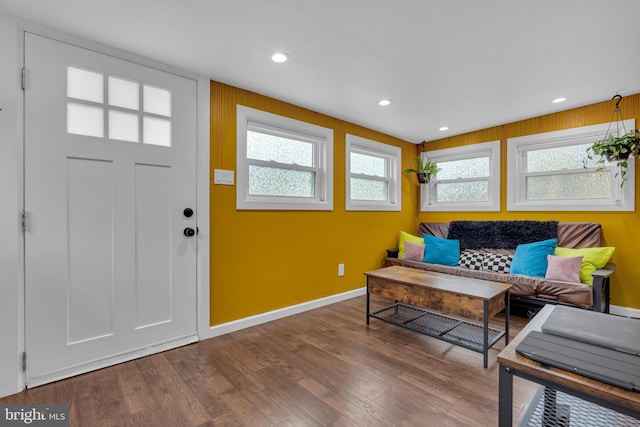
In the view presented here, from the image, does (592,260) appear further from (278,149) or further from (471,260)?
(278,149)

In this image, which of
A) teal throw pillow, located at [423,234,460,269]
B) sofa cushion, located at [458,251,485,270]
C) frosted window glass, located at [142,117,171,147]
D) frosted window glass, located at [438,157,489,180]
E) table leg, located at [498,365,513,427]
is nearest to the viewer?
table leg, located at [498,365,513,427]

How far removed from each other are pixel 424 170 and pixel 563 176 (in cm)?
165

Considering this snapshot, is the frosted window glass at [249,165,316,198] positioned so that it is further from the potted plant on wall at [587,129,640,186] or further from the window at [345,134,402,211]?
the potted plant on wall at [587,129,640,186]

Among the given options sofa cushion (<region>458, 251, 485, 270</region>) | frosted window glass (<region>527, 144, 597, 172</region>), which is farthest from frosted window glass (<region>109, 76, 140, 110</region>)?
frosted window glass (<region>527, 144, 597, 172</region>)

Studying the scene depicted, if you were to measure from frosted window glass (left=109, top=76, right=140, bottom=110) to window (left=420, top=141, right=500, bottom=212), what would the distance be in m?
3.99

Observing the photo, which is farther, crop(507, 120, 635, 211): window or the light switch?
crop(507, 120, 635, 211): window

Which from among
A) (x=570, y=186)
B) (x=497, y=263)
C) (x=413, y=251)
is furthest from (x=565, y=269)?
(x=413, y=251)

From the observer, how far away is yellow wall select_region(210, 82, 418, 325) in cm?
261

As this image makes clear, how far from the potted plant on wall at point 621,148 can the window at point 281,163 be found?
272 cm

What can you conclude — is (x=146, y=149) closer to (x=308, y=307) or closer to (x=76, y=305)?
(x=76, y=305)

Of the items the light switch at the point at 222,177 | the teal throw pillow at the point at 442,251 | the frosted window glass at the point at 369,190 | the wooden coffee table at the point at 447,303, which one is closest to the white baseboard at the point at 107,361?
the light switch at the point at 222,177

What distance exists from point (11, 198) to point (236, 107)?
5.60ft

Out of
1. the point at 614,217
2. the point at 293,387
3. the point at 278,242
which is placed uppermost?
the point at 614,217

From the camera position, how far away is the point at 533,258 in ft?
10.1
